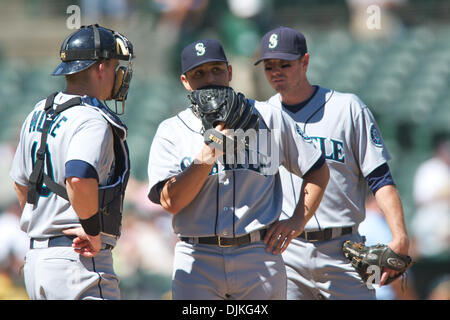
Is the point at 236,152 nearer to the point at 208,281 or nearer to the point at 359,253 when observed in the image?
the point at 208,281

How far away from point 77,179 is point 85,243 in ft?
0.94

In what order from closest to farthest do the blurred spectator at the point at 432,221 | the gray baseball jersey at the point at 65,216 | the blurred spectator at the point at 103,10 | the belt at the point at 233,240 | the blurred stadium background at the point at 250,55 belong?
the gray baseball jersey at the point at 65,216, the belt at the point at 233,240, the blurred spectator at the point at 432,221, the blurred stadium background at the point at 250,55, the blurred spectator at the point at 103,10

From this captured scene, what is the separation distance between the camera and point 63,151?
8.86 ft

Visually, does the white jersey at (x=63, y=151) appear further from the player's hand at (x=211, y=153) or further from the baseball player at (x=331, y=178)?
the baseball player at (x=331, y=178)

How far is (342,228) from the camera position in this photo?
3518 mm

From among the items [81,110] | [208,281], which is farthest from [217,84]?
[208,281]

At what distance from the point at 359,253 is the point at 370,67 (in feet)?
27.4

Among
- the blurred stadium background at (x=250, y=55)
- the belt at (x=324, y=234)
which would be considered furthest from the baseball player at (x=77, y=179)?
the blurred stadium background at (x=250, y=55)

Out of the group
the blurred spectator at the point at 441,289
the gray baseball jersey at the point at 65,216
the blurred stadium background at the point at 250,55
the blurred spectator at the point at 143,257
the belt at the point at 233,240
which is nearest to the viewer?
the gray baseball jersey at the point at 65,216

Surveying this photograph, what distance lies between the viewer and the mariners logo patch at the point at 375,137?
3482 mm

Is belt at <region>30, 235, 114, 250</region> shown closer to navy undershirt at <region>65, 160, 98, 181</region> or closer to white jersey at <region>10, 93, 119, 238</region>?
white jersey at <region>10, 93, 119, 238</region>

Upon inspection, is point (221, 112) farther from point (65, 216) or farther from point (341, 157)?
point (341, 157)

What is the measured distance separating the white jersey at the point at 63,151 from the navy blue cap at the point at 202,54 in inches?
18.4
